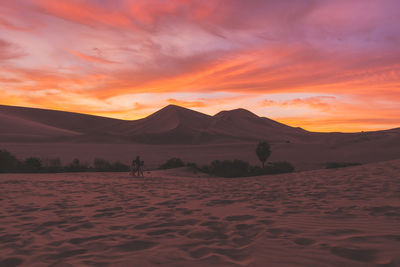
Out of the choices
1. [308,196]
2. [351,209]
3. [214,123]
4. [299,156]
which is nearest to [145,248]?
[351,209]

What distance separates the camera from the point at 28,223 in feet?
15.5

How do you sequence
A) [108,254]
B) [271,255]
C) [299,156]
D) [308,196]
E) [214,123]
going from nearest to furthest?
[271,255] < [108,254] < [308,196] < [299,156] < [214,123]

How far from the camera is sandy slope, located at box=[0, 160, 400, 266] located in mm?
3043

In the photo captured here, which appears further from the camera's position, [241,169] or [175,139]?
[175,139]

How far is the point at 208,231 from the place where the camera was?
4047 mm

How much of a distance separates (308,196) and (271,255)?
387cm

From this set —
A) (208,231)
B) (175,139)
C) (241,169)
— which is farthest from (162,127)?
(208,231)

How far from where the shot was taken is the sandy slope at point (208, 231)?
3.04m

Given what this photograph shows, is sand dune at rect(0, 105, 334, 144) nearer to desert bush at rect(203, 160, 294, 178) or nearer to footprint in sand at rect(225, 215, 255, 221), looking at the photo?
desert bush at rect(203, 160, 294, 178)

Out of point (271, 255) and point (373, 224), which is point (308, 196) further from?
Result: point (271, 255)

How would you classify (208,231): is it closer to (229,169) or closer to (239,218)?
(239,218)

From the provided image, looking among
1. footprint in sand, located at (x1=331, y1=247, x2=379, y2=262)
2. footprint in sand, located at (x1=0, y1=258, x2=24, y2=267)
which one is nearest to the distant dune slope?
footprint in sand, located at (x1=0, y1=258, x2=24, y2=267)

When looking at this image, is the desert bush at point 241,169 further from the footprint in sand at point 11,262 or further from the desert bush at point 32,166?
the footprint in sand at point 11,262

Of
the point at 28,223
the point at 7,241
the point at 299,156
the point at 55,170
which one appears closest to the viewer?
the point at 7,241
